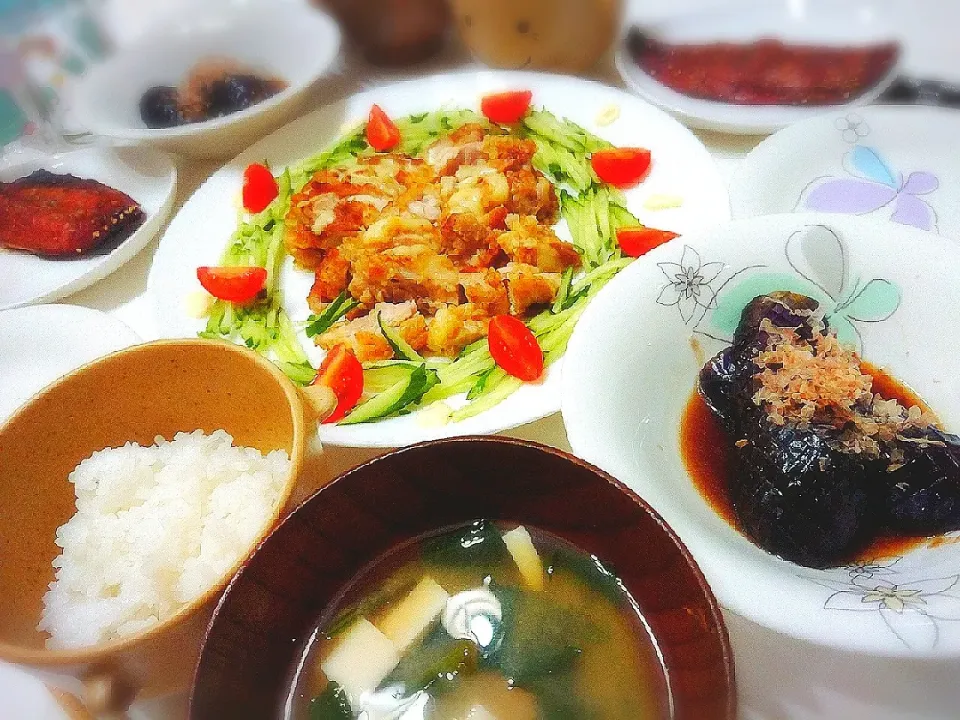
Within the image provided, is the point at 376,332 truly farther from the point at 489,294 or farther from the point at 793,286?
the point at 793,286

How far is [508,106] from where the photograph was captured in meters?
2.11

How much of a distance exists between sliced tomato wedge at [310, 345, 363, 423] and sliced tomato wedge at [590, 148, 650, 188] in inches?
33.9

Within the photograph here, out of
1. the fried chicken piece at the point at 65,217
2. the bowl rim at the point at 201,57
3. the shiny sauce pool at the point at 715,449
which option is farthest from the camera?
the bowl rim at the point at 201,57

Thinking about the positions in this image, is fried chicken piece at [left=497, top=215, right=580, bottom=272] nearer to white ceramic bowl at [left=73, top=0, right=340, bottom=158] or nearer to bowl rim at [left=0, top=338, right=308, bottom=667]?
bowl rim at [left=0, top=338, right=308, bottom=667]

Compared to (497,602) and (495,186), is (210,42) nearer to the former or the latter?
(495,186)

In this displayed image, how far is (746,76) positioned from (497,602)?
169cm

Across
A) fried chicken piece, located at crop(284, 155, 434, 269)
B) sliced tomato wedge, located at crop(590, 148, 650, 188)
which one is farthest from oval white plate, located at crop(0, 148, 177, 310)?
sliced tomato wedge, located at crop(590, 148, 650, 188)

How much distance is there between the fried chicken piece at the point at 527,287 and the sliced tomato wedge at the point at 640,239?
7.2 inches

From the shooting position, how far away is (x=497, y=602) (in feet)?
3.34

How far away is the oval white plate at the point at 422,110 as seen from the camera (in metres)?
1.35

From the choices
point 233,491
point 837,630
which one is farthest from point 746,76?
point 233,491

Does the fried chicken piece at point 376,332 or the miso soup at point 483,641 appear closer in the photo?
the miso soup at point 483,641

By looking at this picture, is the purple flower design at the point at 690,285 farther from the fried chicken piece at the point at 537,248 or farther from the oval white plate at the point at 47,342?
the oval white plate at the point at 47,342

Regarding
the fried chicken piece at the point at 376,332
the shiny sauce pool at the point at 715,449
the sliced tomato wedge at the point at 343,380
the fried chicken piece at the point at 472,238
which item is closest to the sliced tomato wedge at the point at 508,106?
the fried chicken piece at the point at 472,238
